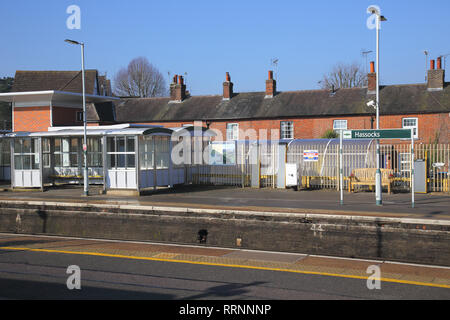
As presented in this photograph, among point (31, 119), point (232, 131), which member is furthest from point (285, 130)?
point (31, 119)

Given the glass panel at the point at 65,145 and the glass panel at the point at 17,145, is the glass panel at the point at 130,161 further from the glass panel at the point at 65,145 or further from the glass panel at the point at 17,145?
the glass panel at the point at 17,145

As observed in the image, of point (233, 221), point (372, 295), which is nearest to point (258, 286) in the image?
point (372, 295)

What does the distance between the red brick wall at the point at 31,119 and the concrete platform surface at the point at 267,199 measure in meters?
6.43

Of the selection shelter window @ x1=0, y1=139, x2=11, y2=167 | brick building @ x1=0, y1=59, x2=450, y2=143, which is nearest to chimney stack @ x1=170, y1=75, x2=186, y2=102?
brick building @ x1=0, y1=59, x2=450, y2=143

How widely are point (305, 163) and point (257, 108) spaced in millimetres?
18928

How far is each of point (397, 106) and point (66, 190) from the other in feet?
83.9

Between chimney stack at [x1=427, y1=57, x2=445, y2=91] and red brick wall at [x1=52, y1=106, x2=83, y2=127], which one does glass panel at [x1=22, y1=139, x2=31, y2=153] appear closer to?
red brick wall at [x1=52, y1=106, x2=83, y2=127]

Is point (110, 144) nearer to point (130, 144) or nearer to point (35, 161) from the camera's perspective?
point (130, 144)

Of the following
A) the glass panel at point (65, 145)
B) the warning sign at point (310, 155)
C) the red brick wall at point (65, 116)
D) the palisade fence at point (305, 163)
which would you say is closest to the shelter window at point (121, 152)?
the glass panel at point (65, 145)

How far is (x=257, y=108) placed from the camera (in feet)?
135

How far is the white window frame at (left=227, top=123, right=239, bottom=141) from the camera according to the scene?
41081mm

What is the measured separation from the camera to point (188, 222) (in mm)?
13328

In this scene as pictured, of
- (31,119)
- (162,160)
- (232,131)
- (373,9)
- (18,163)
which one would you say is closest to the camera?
(373,9)
